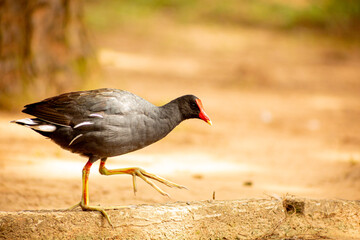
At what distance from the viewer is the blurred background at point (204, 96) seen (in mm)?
5137

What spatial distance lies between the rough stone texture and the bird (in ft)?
0.46

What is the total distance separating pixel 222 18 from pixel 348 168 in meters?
12.1

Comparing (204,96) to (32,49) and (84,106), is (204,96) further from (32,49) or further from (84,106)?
(84,106)

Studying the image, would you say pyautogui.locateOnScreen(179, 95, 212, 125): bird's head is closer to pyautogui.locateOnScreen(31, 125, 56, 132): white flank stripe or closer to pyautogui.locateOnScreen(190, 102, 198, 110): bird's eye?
pyautogui.locateOnScreen(190, 102, 198, 110): bird's eye

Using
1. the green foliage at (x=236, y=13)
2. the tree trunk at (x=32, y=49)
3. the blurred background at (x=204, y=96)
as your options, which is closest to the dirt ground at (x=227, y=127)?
the blurred background at (x=204, y=96)

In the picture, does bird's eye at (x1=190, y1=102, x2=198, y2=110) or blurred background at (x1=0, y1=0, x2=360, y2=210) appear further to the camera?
blurred background at (x1=0, y1=0, x2=360, y2=210)

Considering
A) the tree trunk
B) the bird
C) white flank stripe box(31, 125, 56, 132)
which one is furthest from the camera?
the tree trunk

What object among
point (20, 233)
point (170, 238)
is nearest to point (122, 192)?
point (170, 238)

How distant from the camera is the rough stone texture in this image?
3.27 metres

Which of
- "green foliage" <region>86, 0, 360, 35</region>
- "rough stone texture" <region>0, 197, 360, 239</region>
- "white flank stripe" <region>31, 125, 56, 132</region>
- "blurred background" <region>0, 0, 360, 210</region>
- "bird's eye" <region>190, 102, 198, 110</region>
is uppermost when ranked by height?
"green foliage" <region>86, 0, 360, 35</region>

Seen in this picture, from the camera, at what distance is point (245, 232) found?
3.69 meters

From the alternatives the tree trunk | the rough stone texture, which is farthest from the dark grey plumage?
the tree trunk

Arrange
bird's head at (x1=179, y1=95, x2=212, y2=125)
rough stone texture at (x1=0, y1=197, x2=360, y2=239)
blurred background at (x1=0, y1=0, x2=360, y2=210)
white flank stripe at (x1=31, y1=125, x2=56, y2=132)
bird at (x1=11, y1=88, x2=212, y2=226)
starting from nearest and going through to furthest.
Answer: rough stone texture at (x1=0, y1=197, x2=360, y2=239)
bird at (x1=11, y1=88, x2=212, y2=226)
white flank stripe at (x1=31, y1=125, x2=56, y2=132)
bird's head at (x1=179, y1=95, x2=212, y2=125)
blurred background at (x1=0, y1=0, x2=360, y2=210)

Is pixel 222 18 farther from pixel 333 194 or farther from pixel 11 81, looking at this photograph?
pixel 333 194
